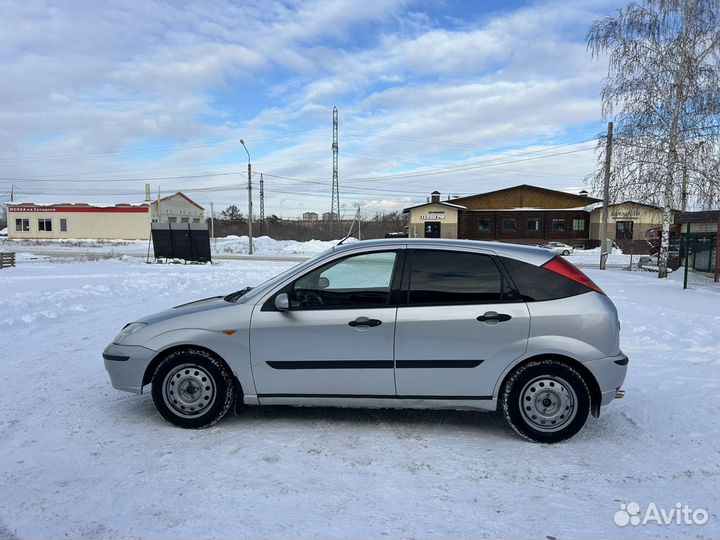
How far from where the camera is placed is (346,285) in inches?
177

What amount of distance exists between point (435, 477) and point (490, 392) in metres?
0.88

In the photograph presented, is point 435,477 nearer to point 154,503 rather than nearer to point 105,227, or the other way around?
point 154,503

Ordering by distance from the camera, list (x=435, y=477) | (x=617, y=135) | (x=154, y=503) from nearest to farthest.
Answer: (x=154, y=503)
(x=435, y=477)
(x=617, y=135)

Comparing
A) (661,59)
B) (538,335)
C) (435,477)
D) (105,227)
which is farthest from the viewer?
(105,227)

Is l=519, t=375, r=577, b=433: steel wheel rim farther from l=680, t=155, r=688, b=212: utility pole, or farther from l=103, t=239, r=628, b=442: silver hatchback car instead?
l=680, t=155, r=688, b=212: utility pole

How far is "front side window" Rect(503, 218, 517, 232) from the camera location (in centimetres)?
5438

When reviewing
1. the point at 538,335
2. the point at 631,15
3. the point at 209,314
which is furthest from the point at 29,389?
the point at 631,15

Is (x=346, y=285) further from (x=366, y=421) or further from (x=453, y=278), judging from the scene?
(x=366, y=421)

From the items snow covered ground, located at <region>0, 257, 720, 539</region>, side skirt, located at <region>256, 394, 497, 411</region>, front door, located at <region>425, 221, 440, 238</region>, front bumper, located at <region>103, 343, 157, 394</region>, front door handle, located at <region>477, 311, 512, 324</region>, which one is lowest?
snow covered ground, located at <region>0, 257, 720, 539</region>

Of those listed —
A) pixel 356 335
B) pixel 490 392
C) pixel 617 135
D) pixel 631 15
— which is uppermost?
pixel 631 15

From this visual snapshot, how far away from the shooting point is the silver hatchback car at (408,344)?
391cm

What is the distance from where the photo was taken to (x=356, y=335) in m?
3.99

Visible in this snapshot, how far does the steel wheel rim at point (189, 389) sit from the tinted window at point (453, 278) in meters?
1.85

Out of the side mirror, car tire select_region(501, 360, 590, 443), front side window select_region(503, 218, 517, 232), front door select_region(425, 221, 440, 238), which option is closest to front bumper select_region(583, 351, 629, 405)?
car tire select_region(501, 360, 590, 443)
